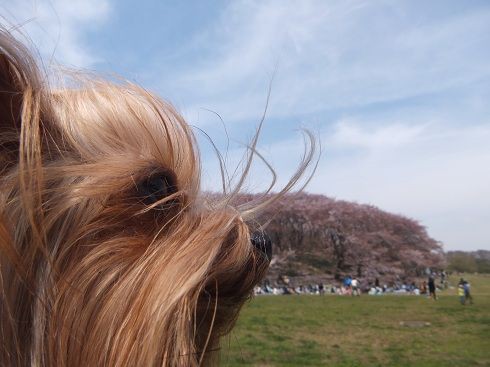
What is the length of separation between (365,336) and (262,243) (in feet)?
49.3

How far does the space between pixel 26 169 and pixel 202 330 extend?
2.15ft

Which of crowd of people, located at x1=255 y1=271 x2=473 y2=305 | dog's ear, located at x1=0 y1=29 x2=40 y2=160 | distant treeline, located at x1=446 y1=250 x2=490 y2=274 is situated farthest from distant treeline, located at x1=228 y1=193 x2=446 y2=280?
dog's ear, located at x1=0 y1=29 x2=40 y2=160

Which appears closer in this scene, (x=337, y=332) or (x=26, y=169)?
(x=26, y=169)

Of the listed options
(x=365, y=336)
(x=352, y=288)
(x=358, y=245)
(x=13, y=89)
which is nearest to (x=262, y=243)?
(x=13, y=89)

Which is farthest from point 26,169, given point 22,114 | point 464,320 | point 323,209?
point 323,209

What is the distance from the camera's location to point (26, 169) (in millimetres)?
1206

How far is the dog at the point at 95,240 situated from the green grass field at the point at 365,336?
5.46 meters

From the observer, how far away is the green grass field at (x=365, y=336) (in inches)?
469

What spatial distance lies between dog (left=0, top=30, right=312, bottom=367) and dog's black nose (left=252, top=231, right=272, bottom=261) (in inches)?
1.6

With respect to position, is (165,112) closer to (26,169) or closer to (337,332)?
(26,169)

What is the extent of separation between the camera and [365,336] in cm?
1573

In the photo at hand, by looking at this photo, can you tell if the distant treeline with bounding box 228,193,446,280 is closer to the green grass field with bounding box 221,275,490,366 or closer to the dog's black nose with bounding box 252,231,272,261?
the green grass field with bounding box 221,275,490,366

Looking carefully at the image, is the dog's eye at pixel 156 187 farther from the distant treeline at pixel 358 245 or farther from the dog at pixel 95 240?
the distant treeline at pixel 358 245

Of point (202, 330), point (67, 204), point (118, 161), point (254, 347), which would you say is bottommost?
point (254, 347)
